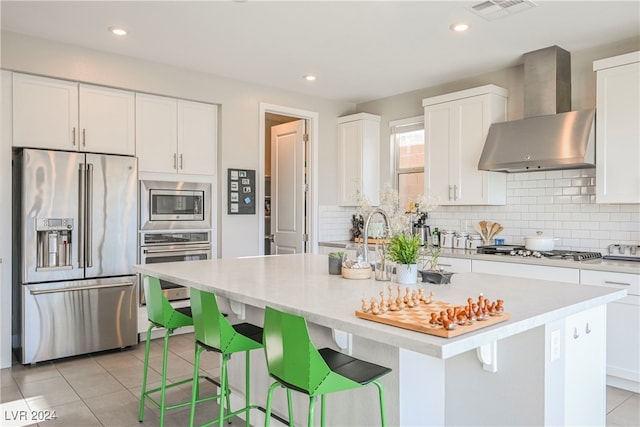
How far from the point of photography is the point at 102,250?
4.11 m

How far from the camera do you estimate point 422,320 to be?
1.50m

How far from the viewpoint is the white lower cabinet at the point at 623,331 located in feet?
10.8

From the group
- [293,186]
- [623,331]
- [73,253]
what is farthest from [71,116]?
[623,331]

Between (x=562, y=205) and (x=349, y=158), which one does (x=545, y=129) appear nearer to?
(x=562, y=205)

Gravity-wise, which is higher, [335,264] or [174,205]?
[174,205]

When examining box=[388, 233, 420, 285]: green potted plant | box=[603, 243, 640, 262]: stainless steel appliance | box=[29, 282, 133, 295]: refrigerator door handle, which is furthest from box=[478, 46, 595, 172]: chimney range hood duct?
box=[29, 282, 133, 295]: refrigerator door handle

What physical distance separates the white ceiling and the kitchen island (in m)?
1.96

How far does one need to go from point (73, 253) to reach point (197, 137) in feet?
5.37

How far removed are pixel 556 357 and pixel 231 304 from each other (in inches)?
63.3

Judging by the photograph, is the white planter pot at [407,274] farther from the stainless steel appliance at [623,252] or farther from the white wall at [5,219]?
the white wall at [5,219]

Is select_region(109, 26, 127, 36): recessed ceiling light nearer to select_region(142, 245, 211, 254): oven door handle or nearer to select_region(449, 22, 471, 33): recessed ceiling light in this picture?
select_region(142, 245, 211, 254): oven door handle

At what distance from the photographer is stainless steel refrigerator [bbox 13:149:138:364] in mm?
3766

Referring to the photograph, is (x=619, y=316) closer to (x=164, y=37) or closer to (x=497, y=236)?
(x=497, y=236)

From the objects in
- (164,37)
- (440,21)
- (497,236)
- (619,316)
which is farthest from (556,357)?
(164,37)
